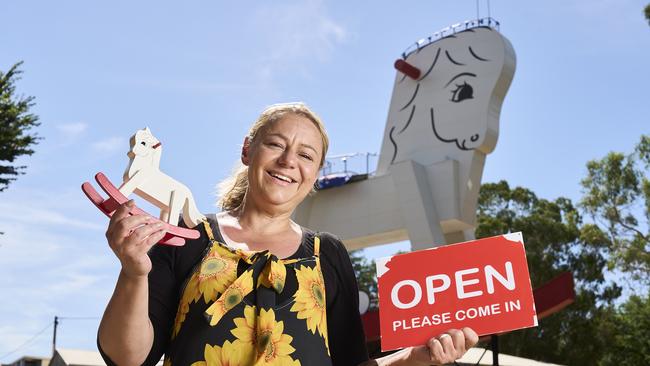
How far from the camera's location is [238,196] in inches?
85.9

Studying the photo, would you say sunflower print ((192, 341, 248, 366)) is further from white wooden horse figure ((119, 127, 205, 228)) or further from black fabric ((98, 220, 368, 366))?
white wooden horse figure ((119, 127, 205, 228))

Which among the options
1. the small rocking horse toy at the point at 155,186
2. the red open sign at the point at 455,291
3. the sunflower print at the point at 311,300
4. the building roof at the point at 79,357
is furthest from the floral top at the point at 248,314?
the building roof at the point at 79,357

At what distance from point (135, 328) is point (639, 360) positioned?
2602 cm

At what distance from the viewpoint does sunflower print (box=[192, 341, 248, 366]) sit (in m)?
1.77

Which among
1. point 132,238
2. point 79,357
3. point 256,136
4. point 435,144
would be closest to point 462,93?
point 435,144

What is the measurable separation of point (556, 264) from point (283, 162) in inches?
1085

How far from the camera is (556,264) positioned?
91.8ft

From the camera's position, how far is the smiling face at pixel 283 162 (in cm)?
198

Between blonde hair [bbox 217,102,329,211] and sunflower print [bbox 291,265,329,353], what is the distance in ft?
1.06

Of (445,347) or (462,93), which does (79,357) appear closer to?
(462,93)

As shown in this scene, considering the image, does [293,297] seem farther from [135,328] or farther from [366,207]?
[366,207]

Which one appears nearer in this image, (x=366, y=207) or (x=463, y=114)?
(x=463, y=114)

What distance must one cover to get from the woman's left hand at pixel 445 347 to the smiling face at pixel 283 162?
51cm

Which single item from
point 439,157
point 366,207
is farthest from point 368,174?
point 439,157
